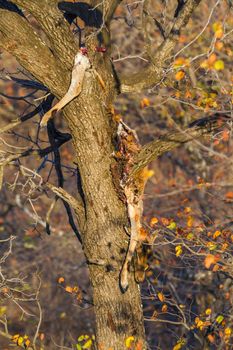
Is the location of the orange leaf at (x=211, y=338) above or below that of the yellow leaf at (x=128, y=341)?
below

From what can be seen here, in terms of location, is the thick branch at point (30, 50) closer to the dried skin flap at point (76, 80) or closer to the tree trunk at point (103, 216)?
the dried skin flap at point (76, 80)

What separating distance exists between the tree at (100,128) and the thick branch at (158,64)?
1 centimetres

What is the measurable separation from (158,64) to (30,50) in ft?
4.70

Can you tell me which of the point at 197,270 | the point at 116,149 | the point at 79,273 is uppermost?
the point at 116,149

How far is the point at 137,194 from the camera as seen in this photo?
7.51 metres

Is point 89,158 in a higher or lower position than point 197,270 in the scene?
higher

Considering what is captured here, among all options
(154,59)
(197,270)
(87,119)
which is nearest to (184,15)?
(154,59)

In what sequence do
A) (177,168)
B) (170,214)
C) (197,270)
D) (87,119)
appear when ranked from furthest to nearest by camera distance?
(177,168), (170,214), (197,270), (87,119)

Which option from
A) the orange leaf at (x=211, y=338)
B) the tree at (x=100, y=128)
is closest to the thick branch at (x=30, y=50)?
the tree at (x=100, y=128)

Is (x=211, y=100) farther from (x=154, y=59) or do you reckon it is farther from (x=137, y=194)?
(x=137, y=194)

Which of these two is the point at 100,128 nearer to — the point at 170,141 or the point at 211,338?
the point at 170,141

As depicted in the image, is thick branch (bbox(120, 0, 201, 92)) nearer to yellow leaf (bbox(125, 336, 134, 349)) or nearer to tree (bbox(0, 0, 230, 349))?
tree (bbox(0, 0, 230, 349))

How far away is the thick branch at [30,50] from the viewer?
700cm

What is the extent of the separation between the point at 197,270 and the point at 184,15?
636cm
